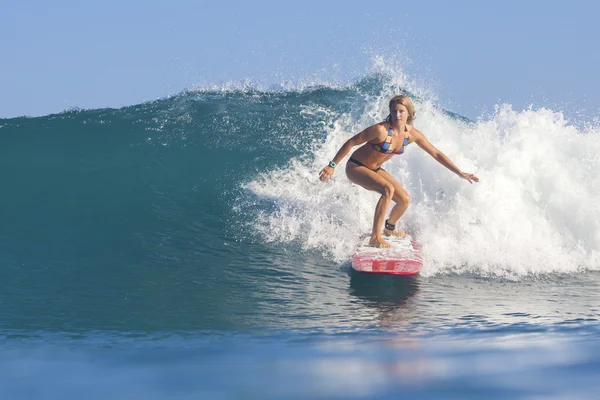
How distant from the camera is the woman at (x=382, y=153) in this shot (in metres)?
8.05

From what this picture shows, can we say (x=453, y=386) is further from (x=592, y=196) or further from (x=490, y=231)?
(x=592, y=196)

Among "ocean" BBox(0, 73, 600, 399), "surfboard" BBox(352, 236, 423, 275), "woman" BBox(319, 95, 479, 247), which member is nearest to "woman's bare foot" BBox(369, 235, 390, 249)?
"woman" BBox(319, 95, 479, 247)

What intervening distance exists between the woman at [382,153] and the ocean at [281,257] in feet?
2.59

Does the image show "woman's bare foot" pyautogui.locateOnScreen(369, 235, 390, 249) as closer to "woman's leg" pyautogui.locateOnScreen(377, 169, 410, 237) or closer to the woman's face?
"woman's leg" pyautogui.locateOnScreen(377, 169, 410, 237)

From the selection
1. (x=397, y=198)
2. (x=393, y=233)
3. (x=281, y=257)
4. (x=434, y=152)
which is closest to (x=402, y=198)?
(x=397, y=198)

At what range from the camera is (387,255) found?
7.89m

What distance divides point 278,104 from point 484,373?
11.3m

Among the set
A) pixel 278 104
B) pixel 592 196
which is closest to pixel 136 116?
pixel 278 104

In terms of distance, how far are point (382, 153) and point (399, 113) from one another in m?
0.59

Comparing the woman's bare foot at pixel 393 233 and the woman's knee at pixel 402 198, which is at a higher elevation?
the woman's knee at pixel 402 198

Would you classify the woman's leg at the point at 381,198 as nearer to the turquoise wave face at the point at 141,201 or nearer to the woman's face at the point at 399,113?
the woman's face at the point at 399,113

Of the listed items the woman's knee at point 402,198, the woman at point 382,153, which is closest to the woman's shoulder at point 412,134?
the woman at point 382,153

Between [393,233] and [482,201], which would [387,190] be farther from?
[482,201]

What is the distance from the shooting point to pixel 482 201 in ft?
32.2
